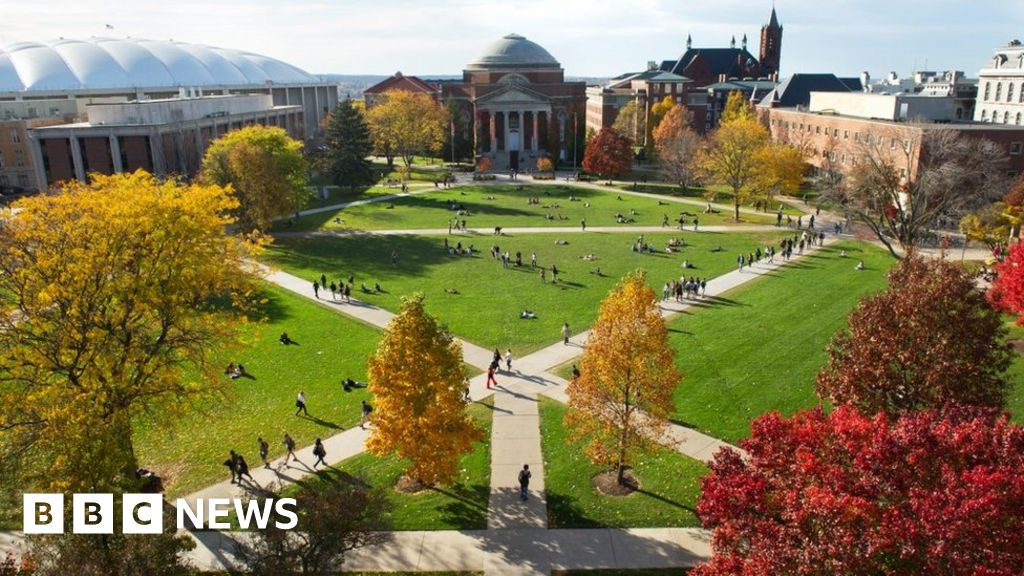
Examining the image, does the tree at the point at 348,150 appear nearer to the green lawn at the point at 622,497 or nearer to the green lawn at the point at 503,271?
the green lawn at the point at 503,271

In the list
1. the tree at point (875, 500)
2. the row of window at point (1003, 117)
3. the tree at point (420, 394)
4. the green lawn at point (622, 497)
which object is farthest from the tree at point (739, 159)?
the tree at point (875, 500)

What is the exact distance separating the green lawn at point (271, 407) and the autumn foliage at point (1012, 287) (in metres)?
26.6

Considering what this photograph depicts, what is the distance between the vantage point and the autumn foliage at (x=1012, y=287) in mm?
28188

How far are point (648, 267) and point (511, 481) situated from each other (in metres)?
26.8

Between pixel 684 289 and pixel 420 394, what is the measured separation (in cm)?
2395

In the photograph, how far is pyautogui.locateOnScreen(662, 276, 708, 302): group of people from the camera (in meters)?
38.6

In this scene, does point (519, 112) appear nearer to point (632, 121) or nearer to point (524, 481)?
point (632, 121)

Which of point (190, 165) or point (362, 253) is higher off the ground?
point (190, 165)

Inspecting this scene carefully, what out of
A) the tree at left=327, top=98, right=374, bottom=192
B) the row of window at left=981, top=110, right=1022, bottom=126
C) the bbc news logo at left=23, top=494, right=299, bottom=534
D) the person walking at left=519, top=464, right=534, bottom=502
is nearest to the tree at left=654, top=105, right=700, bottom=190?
the row of window at left=981, top=110, right=1022, bottom=126

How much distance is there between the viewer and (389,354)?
19078 mm

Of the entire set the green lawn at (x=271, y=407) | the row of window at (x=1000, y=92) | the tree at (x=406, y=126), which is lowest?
the green lawn at (x=271, y=407)

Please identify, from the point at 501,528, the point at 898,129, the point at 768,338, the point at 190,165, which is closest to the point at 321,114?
the point at 190,165

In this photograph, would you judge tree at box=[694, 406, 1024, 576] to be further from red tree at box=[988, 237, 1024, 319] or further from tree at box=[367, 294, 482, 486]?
red tree at box=[988, 237, 1024, 319]

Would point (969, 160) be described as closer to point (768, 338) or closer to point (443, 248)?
point (768, 338)
